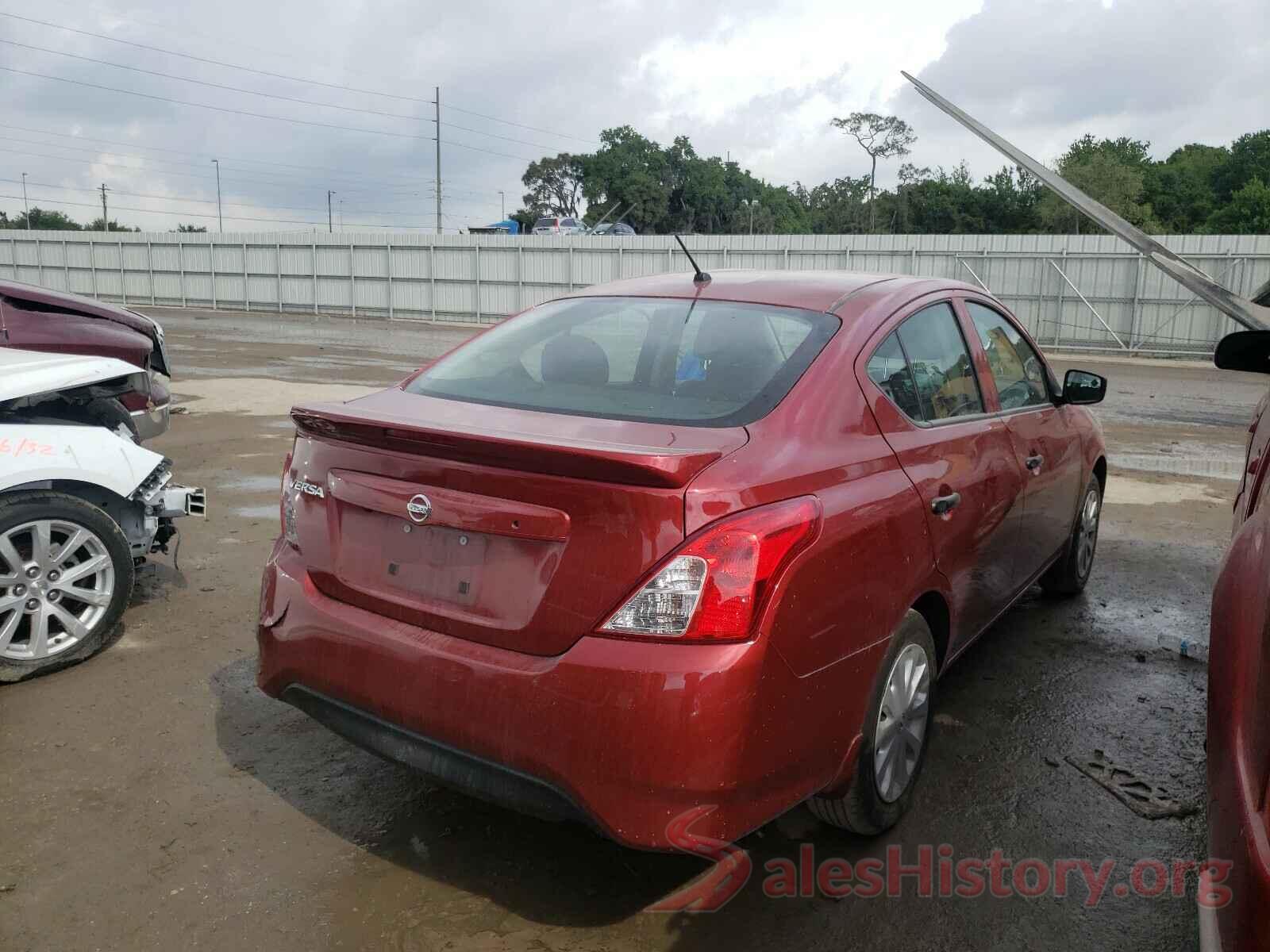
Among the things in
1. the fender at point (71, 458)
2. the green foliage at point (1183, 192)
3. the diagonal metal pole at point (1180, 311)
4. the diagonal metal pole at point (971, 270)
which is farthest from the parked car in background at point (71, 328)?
the green foliage at point (1183, 192)

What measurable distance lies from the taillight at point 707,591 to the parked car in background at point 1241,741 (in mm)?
920

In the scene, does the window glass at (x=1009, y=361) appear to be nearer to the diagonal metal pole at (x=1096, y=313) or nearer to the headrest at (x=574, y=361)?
the headrest at (x=574, y=361)

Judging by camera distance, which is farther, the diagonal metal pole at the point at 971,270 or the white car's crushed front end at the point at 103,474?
the diagonal metal pole at the point at 971,270

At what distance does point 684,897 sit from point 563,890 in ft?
1.07

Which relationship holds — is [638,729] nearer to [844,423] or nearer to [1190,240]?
[844,423]

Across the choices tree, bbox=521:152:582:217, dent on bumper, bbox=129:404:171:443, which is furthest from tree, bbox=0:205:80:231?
dent on bumper, bbox=129:404:171:443

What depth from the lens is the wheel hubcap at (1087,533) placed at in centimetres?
501

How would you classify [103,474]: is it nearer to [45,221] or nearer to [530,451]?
[530,451]

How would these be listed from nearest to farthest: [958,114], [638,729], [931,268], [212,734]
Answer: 1. [638,729]
2. [212,734]
3. [958,114]
4. [931,268]

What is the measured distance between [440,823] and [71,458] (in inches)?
92.0

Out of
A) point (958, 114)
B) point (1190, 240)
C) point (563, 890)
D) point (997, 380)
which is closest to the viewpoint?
point (563, 890)

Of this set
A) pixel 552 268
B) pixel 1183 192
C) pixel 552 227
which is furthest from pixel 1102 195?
pixel 552 268

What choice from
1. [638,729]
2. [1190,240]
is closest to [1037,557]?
[638,729]

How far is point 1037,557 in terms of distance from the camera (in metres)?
4.20
